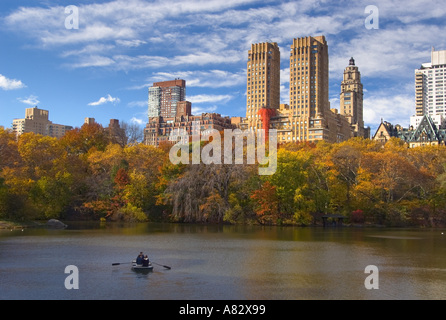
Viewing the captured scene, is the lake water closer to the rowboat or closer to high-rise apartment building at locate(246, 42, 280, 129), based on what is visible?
the rowboat

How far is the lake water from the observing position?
2205cm

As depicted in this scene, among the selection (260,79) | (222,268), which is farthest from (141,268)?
(260,79)

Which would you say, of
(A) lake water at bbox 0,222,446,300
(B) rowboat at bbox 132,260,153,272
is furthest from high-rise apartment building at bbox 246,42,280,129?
(B) rowboat at bbox 132,260,153,272

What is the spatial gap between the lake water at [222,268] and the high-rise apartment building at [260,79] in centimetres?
13068

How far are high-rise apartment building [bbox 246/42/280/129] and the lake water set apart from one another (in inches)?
Answer: 5145

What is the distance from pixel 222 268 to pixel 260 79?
150442 mm

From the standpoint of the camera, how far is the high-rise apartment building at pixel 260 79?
173 metres

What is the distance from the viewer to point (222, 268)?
91.9 ft

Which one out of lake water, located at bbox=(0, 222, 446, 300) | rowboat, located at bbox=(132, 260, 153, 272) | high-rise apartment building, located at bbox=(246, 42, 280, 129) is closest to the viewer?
lake water, located at bbox=(0, 222, 446, 300)

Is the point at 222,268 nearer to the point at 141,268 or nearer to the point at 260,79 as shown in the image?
the point at 141,268

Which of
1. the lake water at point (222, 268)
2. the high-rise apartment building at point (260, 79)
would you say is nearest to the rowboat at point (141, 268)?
the lake water at point (222, 268)
